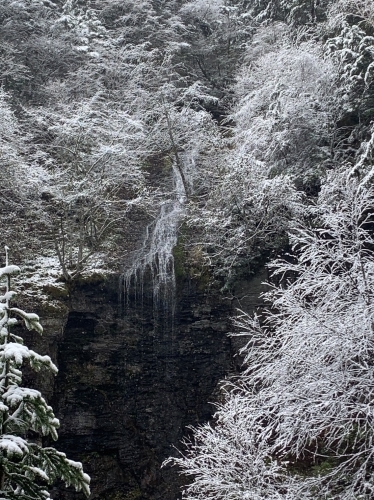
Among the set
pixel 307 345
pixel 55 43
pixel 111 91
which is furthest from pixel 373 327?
pixel 55 43

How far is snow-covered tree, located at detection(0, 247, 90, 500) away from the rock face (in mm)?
8319

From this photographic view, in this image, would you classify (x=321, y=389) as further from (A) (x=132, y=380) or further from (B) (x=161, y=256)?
(B) (x=161, y=256)

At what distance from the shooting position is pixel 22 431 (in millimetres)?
3082

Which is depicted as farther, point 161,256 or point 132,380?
point 161,256

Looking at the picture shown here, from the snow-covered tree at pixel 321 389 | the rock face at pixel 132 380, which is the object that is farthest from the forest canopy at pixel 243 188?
the rock face at pixel 132 380

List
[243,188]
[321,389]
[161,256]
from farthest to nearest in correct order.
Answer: [161,256] < [243,188] < [321,389]

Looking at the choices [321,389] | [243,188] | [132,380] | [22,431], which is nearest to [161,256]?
[243,188]

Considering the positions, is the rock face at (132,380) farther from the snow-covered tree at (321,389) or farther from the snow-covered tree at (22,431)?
the snow-covered tree at (22,431)

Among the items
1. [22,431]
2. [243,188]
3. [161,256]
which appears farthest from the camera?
[161,256]

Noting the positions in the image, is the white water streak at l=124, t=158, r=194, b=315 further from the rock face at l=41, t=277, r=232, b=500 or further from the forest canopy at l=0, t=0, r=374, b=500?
the rock face at l=41, t=277, r=232, b=500

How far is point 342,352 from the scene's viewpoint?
241 inches

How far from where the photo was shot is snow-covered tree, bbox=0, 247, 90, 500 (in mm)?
2957

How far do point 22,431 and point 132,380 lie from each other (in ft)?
30.0

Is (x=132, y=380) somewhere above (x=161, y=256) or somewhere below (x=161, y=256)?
below
